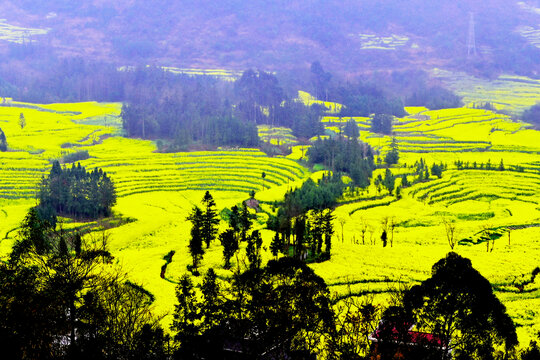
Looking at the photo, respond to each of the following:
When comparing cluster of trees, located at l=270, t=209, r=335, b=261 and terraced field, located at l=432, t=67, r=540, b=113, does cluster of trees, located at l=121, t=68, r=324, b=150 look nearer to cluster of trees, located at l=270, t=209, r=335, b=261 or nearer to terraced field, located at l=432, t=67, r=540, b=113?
terraced field, located at l=432, t=67, r=540, b=113

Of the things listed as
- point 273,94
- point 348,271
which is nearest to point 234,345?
point 348,271

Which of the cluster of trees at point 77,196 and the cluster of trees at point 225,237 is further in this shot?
the cluster of trees at point 77,196

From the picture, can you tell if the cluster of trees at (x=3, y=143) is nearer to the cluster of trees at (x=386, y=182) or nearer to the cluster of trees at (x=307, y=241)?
the cluster of trees at (x=386, y=182)

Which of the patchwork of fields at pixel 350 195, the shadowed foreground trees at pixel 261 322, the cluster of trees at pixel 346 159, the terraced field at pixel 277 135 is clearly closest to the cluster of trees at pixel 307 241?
the patchwork of fields at pixel 350 195

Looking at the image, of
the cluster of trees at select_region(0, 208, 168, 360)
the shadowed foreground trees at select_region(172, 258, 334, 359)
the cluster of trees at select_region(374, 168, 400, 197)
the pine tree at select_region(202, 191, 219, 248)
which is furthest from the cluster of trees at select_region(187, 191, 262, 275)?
the cluster of trees at select_region(374, 168, 400, 197)

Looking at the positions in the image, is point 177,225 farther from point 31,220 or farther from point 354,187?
point 354,187

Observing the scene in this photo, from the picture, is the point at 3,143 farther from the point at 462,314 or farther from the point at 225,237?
the point at 462,314
